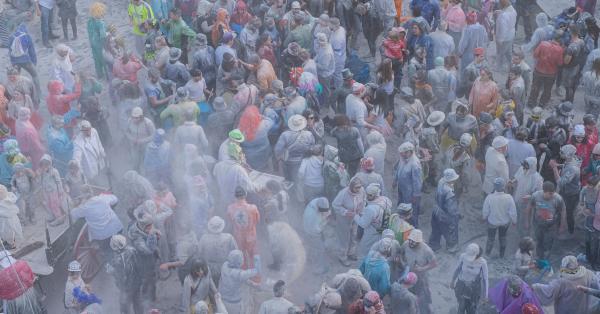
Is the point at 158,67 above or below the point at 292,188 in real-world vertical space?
above

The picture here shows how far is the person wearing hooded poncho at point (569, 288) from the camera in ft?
33.1

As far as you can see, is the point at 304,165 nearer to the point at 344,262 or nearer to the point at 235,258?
the point at 344,262

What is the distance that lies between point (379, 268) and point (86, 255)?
13.5ft

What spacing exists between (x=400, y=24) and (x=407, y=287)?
8.70 m

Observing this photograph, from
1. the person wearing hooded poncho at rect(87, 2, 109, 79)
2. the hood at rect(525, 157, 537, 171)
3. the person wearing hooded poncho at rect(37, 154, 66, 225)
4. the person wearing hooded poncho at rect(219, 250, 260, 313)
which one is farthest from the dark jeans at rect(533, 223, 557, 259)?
the person wearing hooded poncho at rect(87, 2, 109, 79)

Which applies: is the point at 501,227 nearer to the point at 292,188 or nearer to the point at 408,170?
the point at 408,170

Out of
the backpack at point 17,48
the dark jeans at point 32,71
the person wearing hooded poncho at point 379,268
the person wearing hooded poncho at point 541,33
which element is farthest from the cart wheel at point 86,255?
the person wearing hooded poncho at point 541,33

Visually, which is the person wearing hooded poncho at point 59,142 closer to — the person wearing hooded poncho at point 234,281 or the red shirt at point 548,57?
the person wearing hooded poncho at point 234,281

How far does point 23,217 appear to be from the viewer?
1152 cm

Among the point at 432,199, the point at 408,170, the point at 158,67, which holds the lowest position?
the point at 432,199

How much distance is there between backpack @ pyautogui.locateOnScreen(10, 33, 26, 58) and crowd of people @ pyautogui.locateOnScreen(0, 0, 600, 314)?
2.3 inches

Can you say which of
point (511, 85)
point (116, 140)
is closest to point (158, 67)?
point (116, 140)

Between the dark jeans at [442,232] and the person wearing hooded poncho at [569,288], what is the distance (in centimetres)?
187

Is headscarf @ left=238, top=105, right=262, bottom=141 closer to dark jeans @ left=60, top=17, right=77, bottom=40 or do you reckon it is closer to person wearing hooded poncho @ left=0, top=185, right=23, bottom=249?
person wearing hooded poncho @ left=0, top=185, right=23, bottom=249
